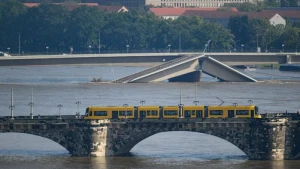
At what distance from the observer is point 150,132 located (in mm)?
71250

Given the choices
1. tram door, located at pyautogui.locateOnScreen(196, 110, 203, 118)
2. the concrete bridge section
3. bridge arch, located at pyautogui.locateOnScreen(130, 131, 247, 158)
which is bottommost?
bridge arch, located at pyautogui.locateOnScreen(130, 131, 247, 158)

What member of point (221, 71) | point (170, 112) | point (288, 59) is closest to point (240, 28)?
point (288, 59)

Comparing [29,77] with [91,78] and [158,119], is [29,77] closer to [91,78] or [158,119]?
[91,78]

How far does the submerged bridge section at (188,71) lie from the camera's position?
382 ft

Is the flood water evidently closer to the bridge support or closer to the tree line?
the bridge support

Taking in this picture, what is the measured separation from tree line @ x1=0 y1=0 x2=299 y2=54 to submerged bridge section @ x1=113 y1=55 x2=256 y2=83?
1256 inches

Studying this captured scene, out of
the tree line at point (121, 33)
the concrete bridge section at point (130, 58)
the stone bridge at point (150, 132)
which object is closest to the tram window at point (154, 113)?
the stone bridge at point (150, 132)

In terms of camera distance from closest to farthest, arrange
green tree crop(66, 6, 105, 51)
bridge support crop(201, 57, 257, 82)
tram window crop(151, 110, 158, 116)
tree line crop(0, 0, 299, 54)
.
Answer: tram window crop(151, 110, 158, 116) → bridge support crop(201, 57, 257, 82) → tree line crop(0, 0, 299, 54) → green tree crop(66, 6, 105, 51)

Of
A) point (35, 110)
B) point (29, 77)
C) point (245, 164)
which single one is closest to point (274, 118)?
point (245, 164)

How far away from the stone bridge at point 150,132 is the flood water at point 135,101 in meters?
0.73

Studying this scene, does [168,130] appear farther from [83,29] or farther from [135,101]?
[83,29]

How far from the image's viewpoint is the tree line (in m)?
157

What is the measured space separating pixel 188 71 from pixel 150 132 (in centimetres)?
4773

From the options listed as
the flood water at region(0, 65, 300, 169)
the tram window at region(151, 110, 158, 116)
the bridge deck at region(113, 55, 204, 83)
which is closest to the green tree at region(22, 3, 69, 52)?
the flood water at region(0, 65, 300, 169)
